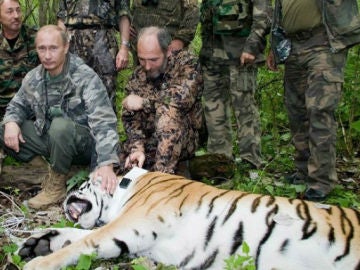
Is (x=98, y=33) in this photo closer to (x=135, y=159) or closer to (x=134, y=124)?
(x=134, y=124)

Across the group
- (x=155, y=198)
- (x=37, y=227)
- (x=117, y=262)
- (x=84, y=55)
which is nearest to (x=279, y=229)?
(x=155, y=198)

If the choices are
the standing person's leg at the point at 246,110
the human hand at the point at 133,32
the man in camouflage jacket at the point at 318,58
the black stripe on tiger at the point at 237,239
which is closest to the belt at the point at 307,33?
the man in camouflage jacket at the point at 318,58

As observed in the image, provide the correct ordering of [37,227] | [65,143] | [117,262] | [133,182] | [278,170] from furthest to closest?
[278,170]
[65,143]
[37,227]
[133,182]
[117,262]

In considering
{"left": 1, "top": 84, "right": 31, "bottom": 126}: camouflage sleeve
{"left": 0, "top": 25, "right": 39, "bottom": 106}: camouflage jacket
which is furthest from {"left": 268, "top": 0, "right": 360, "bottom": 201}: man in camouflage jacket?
{"left": 0, "top": 25, "right": 39, "bottom": 106}: camouflage jacket

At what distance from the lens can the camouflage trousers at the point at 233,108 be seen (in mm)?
4984

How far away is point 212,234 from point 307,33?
196 cm

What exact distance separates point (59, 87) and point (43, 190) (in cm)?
83

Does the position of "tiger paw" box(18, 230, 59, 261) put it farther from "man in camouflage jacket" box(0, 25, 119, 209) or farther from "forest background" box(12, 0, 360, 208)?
"forest background" box(12, 0, 360, 208)

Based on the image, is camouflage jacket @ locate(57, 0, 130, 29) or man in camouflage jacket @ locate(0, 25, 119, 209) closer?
man in camouflage jacket @ locate(0, 25, 119, 209)

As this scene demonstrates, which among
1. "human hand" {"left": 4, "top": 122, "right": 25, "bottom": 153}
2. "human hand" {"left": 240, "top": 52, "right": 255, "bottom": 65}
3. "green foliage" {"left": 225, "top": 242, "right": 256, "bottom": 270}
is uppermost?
"human hand" {"left": 240, "top": 52, "right": 255, "bottom": 65}

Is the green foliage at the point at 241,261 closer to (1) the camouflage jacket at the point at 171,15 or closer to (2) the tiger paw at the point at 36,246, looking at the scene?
Result: (2) the tiger paw at the point at 36,246

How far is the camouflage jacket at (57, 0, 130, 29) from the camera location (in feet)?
16.3

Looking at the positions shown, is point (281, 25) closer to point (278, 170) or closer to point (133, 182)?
point (278, 170)

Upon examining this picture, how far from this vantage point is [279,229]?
2.99 m
